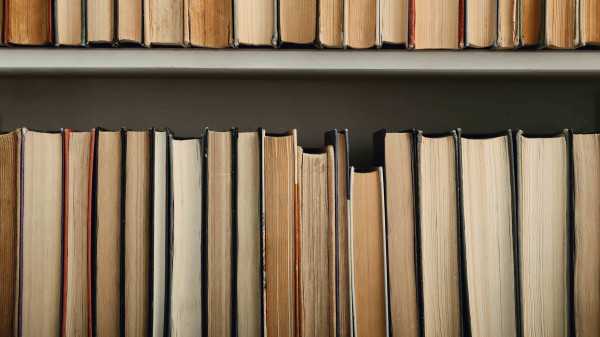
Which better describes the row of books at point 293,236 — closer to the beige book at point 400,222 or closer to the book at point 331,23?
the beige book at point 400,222

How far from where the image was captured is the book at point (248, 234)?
67cm

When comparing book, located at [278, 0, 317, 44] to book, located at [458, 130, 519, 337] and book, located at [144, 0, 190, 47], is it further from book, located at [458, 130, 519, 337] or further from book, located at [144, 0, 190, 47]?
book, located at [458, 130, 519, 337]

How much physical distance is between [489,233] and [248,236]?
0.33 m

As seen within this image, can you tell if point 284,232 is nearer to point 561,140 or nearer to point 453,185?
point 453,185

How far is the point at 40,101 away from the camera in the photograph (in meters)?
0.92

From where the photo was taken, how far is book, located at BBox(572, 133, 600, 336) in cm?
67

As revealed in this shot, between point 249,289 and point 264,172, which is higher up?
point 264,172

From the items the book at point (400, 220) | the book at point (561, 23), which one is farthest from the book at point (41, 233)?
the book at point (561, 23)

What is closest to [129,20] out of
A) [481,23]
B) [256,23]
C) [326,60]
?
[256,23]

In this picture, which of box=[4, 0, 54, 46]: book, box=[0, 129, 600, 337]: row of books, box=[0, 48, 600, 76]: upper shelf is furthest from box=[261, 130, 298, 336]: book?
box=[4, 0, 54, 46]: book

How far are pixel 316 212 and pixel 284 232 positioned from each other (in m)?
0.05

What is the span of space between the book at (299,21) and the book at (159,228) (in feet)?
0.71

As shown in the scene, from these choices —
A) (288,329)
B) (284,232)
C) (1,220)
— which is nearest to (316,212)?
(284,232)

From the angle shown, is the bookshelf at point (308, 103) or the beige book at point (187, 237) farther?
the bookshelf at point (308, 103)
